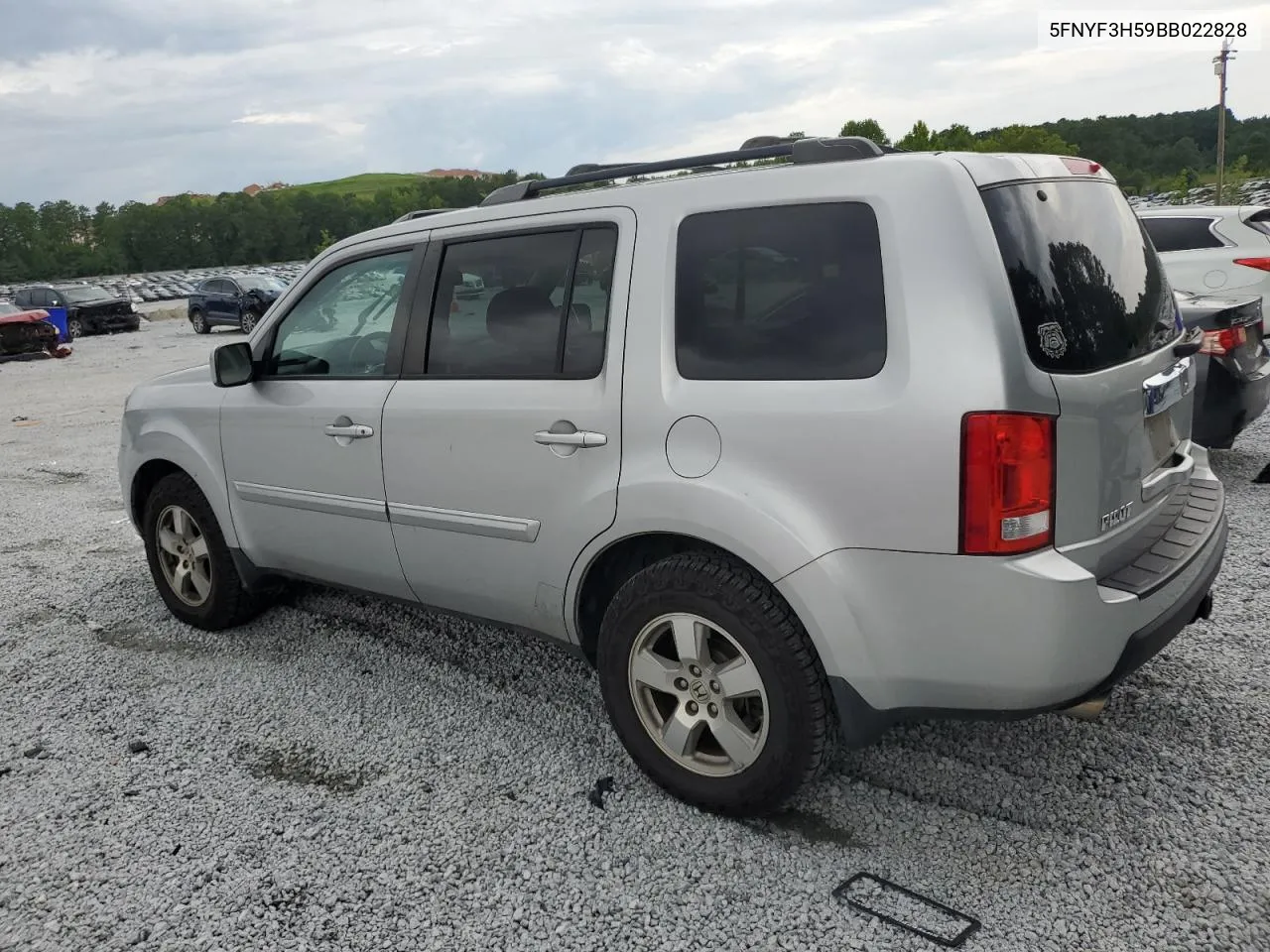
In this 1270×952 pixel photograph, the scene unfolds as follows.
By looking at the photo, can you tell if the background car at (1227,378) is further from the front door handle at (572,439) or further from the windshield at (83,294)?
the windshield at (83,294)

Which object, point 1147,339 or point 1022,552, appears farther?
point 1147,339

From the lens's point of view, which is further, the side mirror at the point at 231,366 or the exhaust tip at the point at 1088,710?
the side mirror at the point at 231,366

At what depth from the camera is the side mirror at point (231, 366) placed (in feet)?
13.4

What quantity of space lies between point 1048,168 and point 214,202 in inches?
4580

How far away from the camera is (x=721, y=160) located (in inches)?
122

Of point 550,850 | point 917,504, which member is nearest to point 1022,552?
point 917,504

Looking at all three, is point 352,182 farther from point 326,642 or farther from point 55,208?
point 326,642

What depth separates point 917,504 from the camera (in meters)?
2.44

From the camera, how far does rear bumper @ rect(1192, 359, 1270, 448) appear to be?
582 centimetres

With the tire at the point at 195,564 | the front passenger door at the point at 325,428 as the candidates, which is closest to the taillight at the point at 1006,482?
the front passenger door at the point at 325,428

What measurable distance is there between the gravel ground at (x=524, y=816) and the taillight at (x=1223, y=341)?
187cm

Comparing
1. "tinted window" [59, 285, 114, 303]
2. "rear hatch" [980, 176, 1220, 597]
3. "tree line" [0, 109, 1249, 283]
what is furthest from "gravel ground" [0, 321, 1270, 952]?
"tree line" [0, 109, 1249, 283]

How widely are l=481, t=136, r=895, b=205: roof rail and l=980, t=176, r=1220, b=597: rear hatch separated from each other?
1.38 feet

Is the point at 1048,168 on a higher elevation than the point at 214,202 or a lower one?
lower
